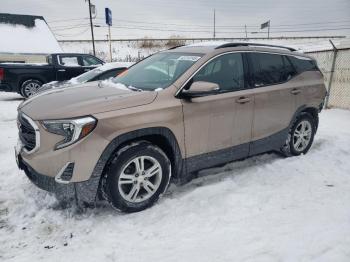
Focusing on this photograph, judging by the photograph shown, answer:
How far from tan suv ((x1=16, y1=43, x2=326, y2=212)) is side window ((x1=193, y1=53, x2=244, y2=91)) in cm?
1

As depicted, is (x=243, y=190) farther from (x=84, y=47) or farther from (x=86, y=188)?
(x=84, y=47)

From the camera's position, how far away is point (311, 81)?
17.7 feet

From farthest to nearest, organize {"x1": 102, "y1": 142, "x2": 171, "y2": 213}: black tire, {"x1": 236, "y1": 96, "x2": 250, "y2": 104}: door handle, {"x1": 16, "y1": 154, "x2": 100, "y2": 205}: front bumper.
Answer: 1. {"x1": 236, "y1": 96, "x2": 250, "y2": 104}: door handle
2. {"x1": 102, "y1": 142, "x2": 171, "y2": 213}: black tire
3. {"x1": 16, "y1": 154, "x2": 100, "y2": 205}: front bumper

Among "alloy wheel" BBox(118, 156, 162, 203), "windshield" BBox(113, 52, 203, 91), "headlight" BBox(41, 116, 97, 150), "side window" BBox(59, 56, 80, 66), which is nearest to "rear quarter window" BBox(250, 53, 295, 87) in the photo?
"windshield" BBox(113, 52, 203, 91)

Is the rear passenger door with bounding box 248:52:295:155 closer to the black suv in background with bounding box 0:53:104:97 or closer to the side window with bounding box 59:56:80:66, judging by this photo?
the black suv in background with bounding box 0:53:104:97

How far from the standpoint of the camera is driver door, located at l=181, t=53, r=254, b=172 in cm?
389

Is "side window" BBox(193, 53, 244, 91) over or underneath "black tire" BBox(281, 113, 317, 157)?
over

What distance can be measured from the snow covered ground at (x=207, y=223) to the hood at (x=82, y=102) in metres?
1.07

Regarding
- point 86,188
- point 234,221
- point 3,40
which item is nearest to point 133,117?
point 86,188

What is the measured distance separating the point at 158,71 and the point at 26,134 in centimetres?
176

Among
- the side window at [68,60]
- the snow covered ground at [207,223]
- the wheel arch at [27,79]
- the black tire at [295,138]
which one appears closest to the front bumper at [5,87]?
the wheel arch at [27,79]

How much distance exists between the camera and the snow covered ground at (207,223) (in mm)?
2930

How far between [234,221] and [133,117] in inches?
57.9

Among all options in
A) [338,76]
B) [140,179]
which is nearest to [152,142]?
[140,179]
